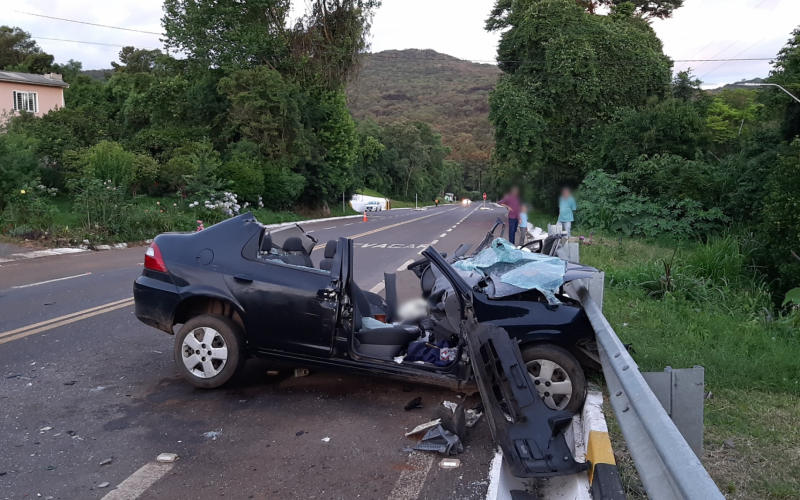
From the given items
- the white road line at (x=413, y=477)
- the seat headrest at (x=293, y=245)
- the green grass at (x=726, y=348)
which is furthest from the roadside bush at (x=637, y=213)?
the white road line at (x=413, y=477)

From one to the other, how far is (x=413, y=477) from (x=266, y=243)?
9.17 ft

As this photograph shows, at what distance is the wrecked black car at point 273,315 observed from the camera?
5184mm

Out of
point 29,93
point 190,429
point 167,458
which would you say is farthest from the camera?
point 29,93

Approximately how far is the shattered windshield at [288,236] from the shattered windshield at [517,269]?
1545 mm

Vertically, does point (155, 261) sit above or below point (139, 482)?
above

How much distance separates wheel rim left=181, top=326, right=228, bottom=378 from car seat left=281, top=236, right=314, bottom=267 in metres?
1.00

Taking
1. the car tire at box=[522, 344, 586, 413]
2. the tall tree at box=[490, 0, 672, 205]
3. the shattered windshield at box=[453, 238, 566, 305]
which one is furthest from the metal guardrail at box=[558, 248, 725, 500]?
the tall tree at box=[490, 0, 672, 205]

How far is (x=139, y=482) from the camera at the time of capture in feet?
12.8

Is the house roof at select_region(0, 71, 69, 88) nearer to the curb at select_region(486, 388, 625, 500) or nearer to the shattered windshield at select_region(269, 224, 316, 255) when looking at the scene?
the shattered windshield at select_region(269, 224, 316, 255)

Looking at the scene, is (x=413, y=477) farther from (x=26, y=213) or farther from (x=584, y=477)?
(x=26, y=213)

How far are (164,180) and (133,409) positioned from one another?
25527 mm

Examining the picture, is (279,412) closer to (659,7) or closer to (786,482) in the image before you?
(786,482)

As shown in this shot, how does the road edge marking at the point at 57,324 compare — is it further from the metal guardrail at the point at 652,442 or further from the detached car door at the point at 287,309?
the metal guardrail at the point at 652,442

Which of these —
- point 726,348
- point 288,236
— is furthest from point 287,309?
point 726,348
